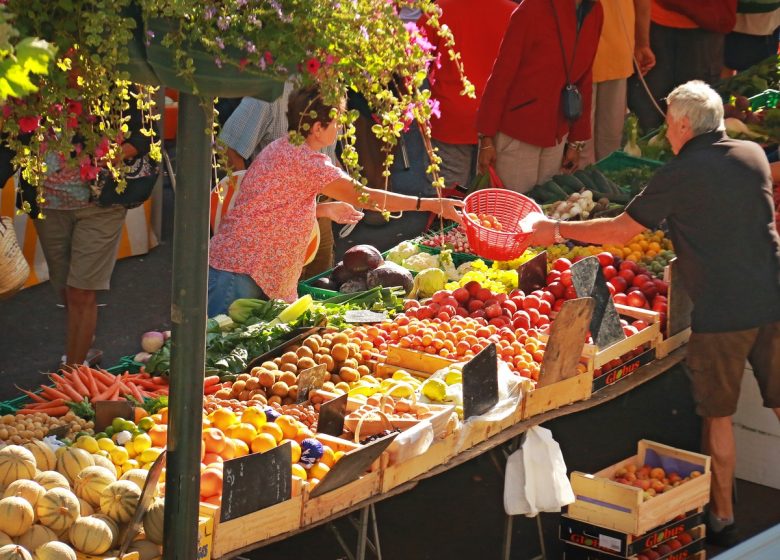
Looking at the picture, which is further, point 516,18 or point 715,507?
point 516,18

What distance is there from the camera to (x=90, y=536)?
3348 millimetres

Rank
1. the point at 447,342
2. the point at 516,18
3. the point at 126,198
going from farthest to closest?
the point at 516,18
the point at 126,198
the point at 447,342

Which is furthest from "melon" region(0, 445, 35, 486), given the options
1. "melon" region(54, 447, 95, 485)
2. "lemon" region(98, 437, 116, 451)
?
"lemon" region(98, 437, 116, 451)

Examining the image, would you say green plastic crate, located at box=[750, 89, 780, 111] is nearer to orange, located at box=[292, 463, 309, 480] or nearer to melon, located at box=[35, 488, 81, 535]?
orange, located at box=[292, 463, 309, 480]

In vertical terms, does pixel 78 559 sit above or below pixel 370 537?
above

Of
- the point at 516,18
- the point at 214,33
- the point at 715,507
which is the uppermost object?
the point at 214,33

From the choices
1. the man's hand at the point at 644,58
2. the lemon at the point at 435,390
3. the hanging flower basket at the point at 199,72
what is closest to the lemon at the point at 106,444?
the lemon at the point at 435,390

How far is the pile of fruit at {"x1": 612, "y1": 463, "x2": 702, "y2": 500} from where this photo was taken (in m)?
5.02

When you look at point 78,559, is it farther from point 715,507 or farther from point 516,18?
point 516,18

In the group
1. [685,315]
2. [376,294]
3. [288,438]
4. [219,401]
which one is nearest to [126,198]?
[376,294]

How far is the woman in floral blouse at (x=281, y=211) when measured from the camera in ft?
18.3

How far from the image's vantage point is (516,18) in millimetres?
7527

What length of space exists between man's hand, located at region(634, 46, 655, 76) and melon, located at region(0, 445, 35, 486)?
734 centimetres

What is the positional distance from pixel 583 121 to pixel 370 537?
4.11 metres
